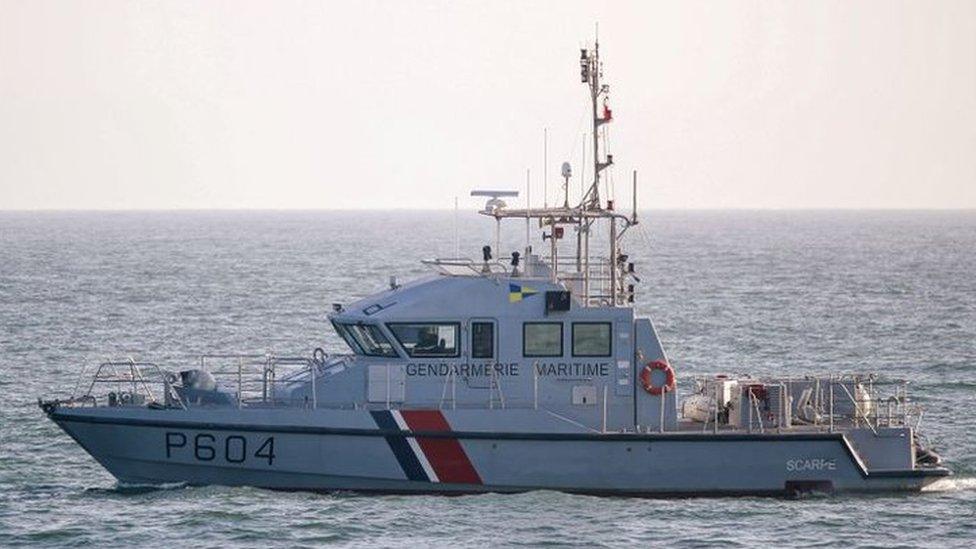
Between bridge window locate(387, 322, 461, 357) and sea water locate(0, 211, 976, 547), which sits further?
bridge window locate(387, 322, 461, 357)

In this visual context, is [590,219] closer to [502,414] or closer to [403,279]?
[502,414]

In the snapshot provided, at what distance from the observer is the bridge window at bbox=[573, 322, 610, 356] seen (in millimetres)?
28094

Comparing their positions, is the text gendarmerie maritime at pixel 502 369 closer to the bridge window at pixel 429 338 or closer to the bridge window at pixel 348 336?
the bridge window at pixel 429 338

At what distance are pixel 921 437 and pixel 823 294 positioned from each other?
40451mm

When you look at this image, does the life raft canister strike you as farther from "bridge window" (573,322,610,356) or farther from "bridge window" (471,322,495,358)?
"bridge window" (471,322,495,358)

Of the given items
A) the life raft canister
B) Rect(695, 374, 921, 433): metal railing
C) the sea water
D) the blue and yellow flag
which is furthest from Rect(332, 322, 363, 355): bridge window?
Rect(695, 374, 921, 433): metal railing

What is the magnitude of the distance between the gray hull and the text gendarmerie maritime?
3.44 ft

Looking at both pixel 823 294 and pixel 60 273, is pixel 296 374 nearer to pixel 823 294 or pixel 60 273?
pixel 823 294

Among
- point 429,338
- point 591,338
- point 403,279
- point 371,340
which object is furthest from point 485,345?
point 403,279

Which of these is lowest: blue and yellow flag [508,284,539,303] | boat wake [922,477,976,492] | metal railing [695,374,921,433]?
boat wake [922,477,976,492]

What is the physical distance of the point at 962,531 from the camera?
1051 inches

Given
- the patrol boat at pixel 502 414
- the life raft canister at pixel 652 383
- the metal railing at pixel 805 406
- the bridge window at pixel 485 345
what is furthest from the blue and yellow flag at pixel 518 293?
the metal railing at pixel 805 406

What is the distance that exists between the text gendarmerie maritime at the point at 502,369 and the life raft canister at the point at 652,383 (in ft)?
1.76

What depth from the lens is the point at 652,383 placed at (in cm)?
2797
